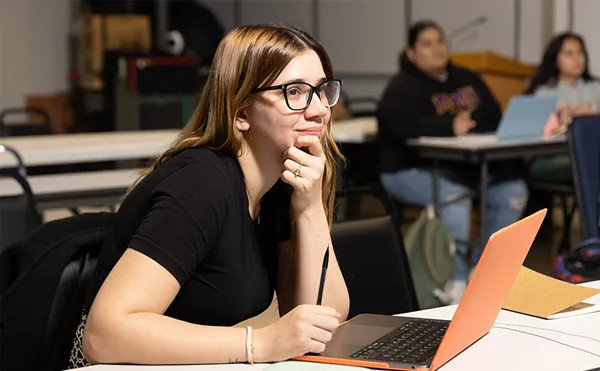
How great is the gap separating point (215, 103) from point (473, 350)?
1.93ft

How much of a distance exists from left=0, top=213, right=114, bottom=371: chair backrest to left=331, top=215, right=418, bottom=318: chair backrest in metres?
0.50

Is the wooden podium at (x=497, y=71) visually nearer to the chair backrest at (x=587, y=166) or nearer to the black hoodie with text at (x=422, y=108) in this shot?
the black hoodie with text at (x=422, y=108)

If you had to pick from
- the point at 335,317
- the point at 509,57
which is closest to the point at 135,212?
the point at 335,317

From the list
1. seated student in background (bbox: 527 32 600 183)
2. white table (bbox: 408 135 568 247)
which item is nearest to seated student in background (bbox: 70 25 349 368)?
white table (bbox: 408 135 568 247)

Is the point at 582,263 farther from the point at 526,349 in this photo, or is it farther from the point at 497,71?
the point at 497,71

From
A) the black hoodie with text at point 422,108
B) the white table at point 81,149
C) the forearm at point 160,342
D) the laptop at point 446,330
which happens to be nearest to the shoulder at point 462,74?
the black hoodie with text at point 422,108

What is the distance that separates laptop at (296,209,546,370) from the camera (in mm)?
1278

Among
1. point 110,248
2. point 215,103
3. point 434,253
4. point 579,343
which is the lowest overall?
point 434,253

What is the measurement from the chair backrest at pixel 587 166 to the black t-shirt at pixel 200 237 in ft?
4.66

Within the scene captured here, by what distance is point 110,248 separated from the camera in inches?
60.7

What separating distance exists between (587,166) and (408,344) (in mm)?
1601

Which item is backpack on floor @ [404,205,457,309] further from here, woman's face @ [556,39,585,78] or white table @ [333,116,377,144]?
woman's face @ [556,39,585,78]

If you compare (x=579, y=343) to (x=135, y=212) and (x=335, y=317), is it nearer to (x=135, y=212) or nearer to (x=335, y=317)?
(x=335, y=317)

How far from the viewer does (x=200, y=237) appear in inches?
57.1
